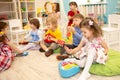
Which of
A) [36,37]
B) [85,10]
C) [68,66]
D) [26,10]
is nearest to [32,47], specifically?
[36,37]

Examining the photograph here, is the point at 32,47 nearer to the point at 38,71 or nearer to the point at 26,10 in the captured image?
the point at 38,71

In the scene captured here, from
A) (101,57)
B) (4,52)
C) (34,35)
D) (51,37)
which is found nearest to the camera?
(101,57)

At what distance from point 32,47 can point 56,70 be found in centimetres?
97

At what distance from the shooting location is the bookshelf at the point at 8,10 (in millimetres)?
3569

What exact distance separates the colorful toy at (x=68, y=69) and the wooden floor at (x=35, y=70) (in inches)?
1.5

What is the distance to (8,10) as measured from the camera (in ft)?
12.7

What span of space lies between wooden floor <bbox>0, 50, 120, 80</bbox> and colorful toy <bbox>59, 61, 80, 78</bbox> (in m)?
0.04

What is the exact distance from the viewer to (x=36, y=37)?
2.49m

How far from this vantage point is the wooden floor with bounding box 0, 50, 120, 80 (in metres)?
1.50

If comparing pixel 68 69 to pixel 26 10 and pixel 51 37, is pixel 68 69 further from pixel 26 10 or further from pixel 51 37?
pixel 26 10

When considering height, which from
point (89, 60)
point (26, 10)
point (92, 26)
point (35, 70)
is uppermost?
point (26, 10)

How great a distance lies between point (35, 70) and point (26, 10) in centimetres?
242

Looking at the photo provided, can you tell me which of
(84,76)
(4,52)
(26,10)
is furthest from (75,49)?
(26,10)

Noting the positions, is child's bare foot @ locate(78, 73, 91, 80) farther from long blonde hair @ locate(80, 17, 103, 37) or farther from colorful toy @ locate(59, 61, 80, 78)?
long blonde hair @ locate(80, 17, 103, 37)
